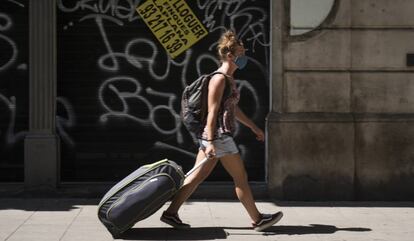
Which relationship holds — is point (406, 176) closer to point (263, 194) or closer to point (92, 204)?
point (263, 194)

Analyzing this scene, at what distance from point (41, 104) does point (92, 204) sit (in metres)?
1.55

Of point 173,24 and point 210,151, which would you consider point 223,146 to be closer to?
point 210,151

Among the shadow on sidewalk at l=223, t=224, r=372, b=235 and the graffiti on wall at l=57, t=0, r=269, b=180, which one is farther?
the graffiti on wall at l=57, t=0, r=269, b=180

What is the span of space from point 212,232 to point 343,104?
2.90 metres

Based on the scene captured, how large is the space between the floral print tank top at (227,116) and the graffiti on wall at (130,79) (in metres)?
2.22

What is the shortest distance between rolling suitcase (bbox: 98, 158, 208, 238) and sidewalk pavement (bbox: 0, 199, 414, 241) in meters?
0.28

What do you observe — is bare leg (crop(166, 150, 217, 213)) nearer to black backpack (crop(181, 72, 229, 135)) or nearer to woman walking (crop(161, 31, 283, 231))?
woman walking (crop(161, 31, 283, 231))

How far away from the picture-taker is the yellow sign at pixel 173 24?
9.05 m

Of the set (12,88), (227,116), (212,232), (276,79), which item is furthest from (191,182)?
(12,88)

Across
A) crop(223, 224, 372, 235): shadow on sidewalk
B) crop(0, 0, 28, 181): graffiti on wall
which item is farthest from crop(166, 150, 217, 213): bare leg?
crop(0, 0, 28, 181): graffiti on wall

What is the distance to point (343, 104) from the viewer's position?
28.9ft

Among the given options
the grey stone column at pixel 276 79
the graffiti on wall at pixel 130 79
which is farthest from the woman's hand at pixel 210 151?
the graffiti on wall at pixel 130 79

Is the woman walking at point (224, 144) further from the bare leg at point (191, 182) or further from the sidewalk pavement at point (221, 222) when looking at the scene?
the sidewalk pavement at point (221, 222)

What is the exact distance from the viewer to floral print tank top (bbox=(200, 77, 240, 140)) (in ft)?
22.4
